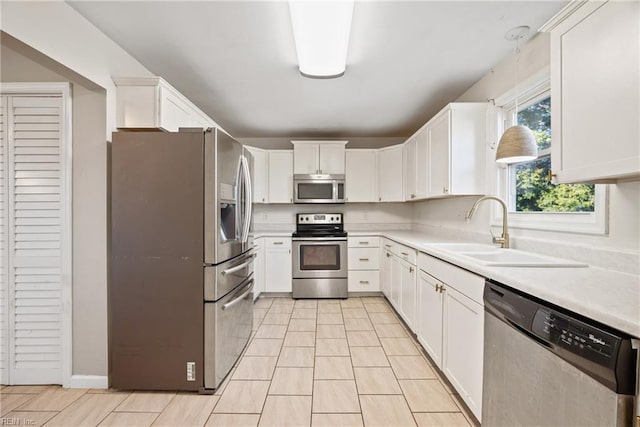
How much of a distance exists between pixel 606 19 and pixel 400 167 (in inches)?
127

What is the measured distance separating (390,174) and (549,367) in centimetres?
358

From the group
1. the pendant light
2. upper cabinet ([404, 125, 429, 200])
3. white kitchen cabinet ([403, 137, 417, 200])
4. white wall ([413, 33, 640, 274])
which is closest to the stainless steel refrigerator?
the pendant light

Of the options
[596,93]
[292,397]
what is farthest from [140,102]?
[596,93]

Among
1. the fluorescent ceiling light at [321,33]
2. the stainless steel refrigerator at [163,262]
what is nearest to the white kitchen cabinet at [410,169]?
the fluorescent ceiling light at [321,33]

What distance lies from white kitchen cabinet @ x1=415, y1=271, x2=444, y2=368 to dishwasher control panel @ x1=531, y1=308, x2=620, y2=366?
1.01 meters

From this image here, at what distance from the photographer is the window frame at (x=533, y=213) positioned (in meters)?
1.53

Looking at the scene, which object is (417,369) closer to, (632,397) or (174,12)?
(632,397)

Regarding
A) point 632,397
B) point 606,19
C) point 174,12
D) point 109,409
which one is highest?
point 174,12

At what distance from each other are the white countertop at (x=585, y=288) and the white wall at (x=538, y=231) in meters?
0.15

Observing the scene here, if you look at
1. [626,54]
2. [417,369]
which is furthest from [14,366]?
[626,54]

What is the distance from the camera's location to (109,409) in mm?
1812

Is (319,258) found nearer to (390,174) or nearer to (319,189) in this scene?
(319,189)

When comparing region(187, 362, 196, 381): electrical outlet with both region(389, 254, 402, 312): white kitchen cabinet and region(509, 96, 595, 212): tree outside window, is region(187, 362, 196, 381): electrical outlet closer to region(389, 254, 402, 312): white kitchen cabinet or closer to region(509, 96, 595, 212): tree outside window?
region(389, 254, 402, 312): white kitchen cabinet

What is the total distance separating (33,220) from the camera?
80.1 inches
